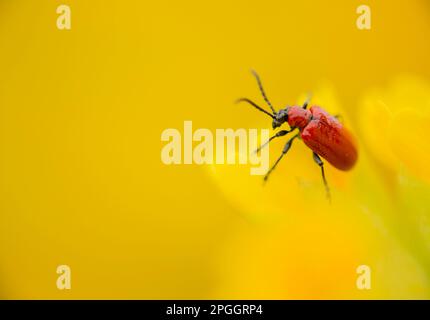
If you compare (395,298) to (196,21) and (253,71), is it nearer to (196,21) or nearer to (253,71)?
(253,71)

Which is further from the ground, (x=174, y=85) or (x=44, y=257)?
(x=174, y=85)

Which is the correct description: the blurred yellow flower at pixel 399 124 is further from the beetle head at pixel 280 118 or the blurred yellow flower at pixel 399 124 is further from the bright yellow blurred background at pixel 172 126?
the beetle head at pixel 280 118

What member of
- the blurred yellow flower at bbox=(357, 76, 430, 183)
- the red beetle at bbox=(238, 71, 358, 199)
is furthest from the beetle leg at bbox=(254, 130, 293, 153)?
the blurred yellow flower at bbox=(357, 76, 430, 183)

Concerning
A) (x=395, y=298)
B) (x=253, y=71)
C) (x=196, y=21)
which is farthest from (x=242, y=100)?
(x=395, y=298)

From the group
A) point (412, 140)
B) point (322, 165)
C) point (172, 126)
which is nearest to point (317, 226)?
point (322, 165)

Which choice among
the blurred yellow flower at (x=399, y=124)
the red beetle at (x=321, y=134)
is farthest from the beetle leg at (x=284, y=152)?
the blurred yellow flower at (x=399, y=124)

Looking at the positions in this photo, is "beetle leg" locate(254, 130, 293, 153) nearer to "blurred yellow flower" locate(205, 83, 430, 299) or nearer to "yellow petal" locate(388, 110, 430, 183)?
"blurred yellow flower" locate(205, 83, 430, 299)
